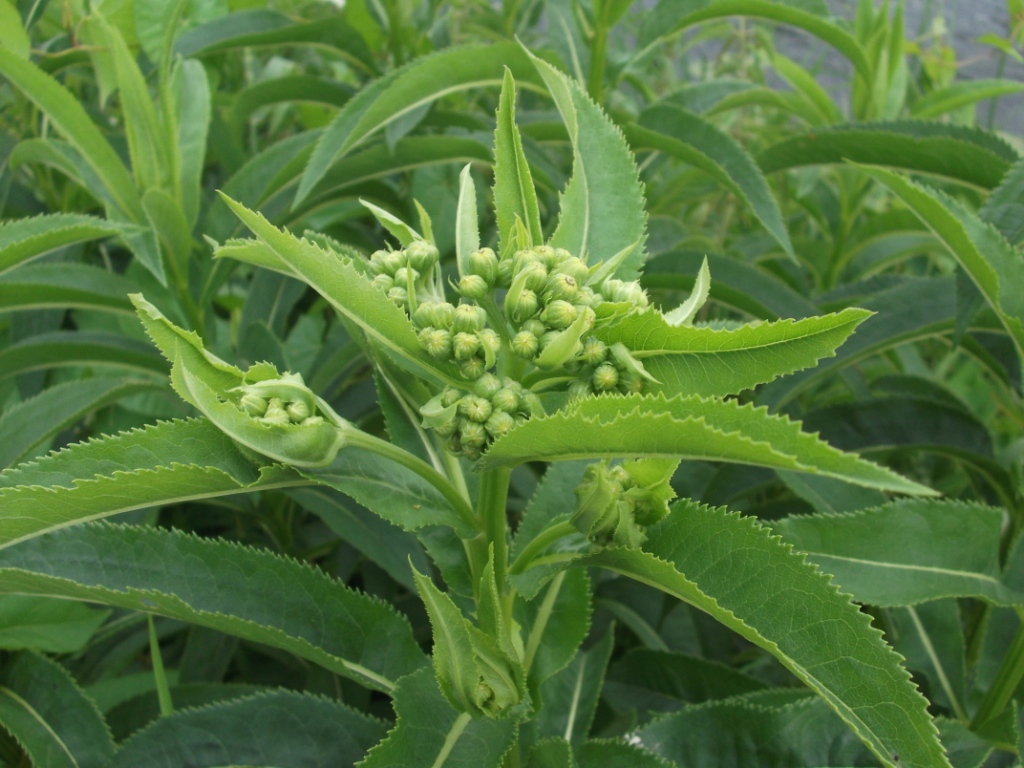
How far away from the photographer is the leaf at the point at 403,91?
1412mm

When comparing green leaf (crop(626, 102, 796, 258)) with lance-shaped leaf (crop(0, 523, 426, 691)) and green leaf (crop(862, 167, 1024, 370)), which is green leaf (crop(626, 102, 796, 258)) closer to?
green leaf (crop(862, 167, 1024, 370))

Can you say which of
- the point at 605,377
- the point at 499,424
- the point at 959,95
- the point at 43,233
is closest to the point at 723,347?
Answer: the point at 605,377

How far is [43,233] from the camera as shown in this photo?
4.06ft

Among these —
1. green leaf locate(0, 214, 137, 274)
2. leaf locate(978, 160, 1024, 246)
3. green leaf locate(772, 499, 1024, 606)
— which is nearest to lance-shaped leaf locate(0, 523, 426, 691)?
green leaf locate(0, 214, 137, 274)

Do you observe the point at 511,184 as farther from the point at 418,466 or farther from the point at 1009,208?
the point at 1009,208

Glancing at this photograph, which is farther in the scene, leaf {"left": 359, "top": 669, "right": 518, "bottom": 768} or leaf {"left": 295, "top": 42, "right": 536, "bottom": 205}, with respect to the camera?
leaf {"left": 295, "top": 42, "right": 536, "bottom": 205}

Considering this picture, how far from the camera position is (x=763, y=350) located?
81cm

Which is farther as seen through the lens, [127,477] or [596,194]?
[596,194]

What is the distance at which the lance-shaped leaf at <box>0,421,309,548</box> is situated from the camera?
0.75 m

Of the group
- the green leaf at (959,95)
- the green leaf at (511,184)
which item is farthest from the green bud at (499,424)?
the green leaf at (959,95)

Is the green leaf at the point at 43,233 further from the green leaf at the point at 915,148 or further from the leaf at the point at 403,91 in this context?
the green leaf at the point at 915,148

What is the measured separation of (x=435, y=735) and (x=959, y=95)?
6.72 feet

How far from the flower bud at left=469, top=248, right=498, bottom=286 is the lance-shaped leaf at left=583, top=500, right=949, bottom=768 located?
0.32 m

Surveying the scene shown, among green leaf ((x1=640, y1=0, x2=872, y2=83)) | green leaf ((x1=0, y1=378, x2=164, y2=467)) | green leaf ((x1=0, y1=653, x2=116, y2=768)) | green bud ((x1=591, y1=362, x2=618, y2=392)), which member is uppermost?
green leaf ((x1=640, y1=0, x2=872, y2=83))
